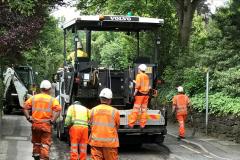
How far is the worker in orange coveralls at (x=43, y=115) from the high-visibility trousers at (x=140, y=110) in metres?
3.11

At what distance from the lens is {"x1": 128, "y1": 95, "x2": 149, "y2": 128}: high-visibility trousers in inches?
550

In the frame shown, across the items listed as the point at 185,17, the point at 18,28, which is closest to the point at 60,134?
the point at 18,28

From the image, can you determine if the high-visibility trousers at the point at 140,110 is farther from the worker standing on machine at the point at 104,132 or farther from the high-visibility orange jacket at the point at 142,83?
the worker standing on machine at the point at 104,132

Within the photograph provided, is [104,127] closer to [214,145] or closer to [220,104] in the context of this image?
[214,145]

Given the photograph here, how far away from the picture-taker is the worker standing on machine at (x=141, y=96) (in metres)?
14.0

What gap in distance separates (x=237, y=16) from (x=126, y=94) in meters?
8.20

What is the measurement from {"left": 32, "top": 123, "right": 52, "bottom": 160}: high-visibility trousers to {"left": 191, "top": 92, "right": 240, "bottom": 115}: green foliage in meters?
A: 7.17

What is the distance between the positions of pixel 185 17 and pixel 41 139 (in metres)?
15.6

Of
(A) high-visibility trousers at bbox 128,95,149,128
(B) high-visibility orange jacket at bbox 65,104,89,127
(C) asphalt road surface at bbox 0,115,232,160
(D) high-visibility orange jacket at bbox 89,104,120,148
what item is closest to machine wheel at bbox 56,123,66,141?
(C) asphalt road surface at bbox 0,115,232,160

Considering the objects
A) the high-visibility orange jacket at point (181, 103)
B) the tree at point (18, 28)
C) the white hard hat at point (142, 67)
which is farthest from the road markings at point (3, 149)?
the high-visibility orange jacket at point (181, 103)

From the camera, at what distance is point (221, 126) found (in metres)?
17.4

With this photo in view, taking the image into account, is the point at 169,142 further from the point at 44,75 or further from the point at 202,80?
the point at 44,75

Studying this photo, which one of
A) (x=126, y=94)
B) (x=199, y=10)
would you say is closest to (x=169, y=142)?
(x=126, y=94)

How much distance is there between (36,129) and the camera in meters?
11.3
